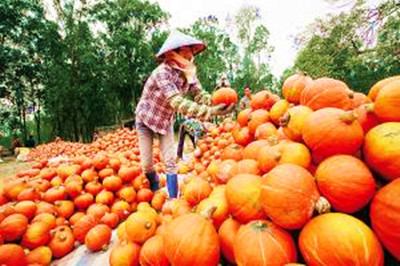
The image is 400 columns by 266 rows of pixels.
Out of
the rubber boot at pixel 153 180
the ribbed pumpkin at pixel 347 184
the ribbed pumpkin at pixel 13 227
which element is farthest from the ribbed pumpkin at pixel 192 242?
the rubber boot at pixel 153 180

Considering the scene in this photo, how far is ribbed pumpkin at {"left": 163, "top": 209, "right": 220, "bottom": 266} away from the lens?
4.52 ft

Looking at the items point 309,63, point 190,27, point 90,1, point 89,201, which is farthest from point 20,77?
point 89,201

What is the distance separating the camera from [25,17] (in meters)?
19.8

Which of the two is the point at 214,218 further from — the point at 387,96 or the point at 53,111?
the point at 53,111

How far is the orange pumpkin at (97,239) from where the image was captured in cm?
262

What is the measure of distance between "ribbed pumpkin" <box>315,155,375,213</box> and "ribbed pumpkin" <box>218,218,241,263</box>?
0.49 meters

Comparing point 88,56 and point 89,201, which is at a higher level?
point 88,56

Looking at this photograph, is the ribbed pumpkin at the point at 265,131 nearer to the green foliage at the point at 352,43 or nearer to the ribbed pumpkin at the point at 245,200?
the ribbed pumpkin at the point at 245,200

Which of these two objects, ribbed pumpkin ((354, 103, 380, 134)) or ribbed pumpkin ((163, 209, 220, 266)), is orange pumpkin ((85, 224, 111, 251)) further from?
ribbed pumpkin ((354, 103, 380, 134))

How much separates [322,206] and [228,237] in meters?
0.51

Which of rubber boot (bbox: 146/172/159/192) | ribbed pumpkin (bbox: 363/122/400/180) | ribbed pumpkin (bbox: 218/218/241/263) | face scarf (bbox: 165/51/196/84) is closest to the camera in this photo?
ribbed pumpkin (bbox: 363/122/400/180)

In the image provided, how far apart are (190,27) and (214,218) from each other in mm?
30238

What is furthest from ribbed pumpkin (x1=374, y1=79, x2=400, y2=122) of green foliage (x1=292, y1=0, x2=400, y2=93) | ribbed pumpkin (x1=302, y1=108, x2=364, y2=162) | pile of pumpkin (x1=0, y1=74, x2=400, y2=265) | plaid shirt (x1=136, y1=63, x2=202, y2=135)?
green foliage (x1=292, y1=0, x2=400, y2=93)

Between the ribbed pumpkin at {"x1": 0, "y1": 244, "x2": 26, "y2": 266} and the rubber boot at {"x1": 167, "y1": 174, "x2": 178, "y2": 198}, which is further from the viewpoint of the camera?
the rubber boot at {"x1": 167, "y1": 174, "x2": 178, "y2": 198}
